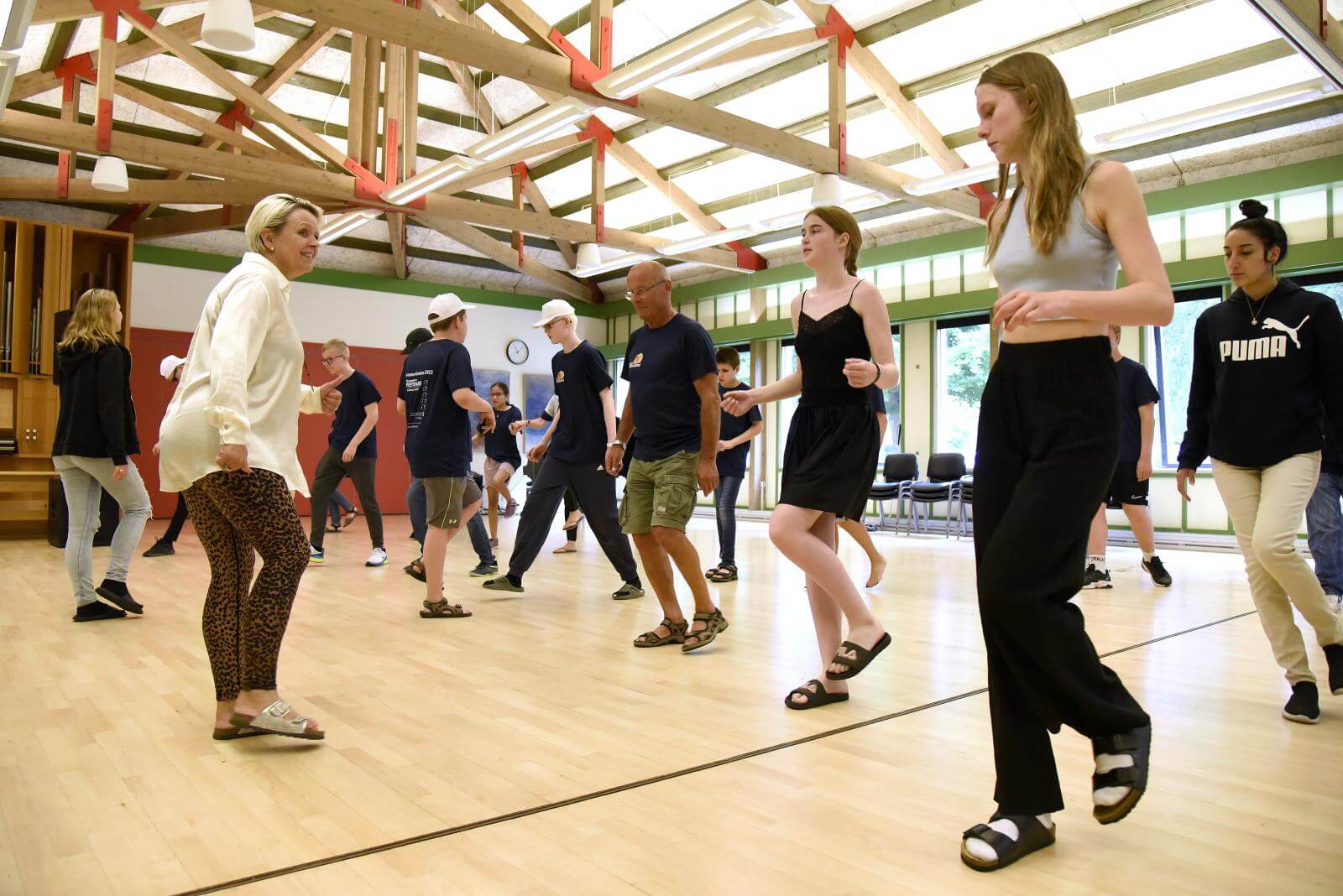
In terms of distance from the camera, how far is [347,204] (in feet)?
34.7

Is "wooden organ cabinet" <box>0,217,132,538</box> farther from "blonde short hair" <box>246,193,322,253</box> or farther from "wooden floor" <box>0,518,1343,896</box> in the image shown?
"blonde short hair" <box>246,193,322,253</box>

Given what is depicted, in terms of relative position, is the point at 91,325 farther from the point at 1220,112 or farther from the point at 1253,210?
the point at 1220,112

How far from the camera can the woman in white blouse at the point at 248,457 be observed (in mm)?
2162

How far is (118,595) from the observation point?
13.8 feet

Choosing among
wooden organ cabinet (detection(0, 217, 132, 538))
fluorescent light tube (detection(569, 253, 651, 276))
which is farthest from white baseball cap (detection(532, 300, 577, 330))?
fluorescent light tube (detection(569, 253, 651, 276))

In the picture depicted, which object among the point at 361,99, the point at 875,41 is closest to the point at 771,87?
the point at 875,41

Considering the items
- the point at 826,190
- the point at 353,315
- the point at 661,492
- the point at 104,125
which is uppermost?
the point at 104,125

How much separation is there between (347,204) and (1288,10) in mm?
9022

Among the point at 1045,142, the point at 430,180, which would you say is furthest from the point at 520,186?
the point at 1045,142

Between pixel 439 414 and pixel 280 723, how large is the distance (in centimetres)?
236

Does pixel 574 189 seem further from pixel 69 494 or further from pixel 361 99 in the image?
pixel 69 494

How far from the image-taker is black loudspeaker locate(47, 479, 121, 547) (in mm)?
7840

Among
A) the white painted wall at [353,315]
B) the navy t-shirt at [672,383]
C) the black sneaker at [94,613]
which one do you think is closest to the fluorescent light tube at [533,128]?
the white painted wall at [353,315]

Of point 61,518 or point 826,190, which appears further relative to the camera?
point 826,190
